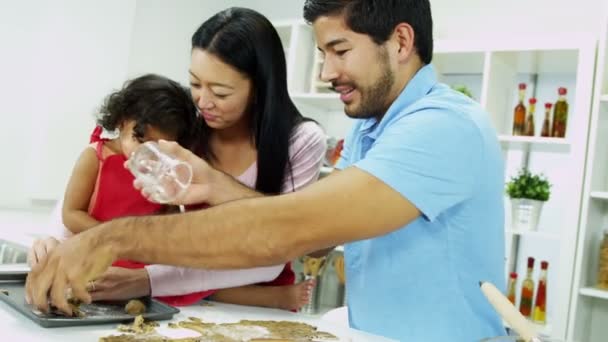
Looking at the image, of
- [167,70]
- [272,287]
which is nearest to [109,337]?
[272,287]

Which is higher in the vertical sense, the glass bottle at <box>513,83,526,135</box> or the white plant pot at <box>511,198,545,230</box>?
the glass bottle at <box>513,83,526,135</box>

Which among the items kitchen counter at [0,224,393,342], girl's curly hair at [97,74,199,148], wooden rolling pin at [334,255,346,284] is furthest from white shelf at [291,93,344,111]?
kitchen counter at [0,224,393,342]

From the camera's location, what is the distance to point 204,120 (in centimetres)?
157

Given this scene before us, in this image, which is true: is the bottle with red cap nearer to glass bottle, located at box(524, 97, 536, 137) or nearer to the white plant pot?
glass bottle, located at box(524, 97, 536, 137)

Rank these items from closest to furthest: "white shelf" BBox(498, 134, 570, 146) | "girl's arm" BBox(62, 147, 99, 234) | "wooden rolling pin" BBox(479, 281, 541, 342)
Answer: "wooden rolling pin" BBox(479, 281, 541, 342)
"girl's arm" BBox(62, 147, 99, 234)
"white shelf" BBox(498, 134, 570, 146)

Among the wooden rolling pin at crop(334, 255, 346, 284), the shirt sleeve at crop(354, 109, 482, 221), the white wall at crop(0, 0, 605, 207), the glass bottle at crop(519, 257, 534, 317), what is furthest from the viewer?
the wooden rolling pin at crop(334, 255, 346, 284)

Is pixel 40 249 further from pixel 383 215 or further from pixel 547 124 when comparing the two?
pixel 547 124

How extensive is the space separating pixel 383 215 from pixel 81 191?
0.91 metres

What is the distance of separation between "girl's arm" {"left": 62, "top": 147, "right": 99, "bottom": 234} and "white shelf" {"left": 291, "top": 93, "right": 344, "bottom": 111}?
6.05 feet

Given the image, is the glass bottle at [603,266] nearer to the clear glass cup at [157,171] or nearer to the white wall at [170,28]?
A: the clear glass cup at [157,171]

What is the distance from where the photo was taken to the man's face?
1.25 m

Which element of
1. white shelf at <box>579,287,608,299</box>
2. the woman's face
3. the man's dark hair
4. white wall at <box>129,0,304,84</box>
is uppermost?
white wall at <box>129,0,304,84</box>

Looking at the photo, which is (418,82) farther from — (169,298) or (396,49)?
(169,298)

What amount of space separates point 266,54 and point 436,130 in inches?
21.9
